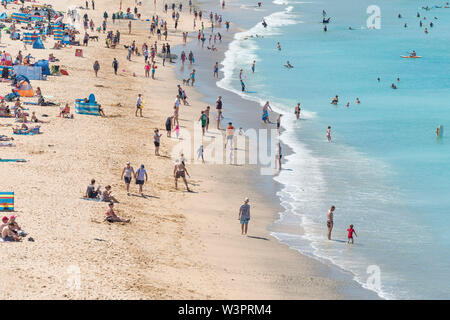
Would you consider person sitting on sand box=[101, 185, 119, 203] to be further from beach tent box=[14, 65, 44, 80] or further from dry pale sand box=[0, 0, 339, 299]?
beach tent box=[14, 65, 44, 80]

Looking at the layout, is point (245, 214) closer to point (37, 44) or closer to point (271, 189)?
point (271, 189)

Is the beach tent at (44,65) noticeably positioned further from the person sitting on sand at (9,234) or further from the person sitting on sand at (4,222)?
the person sitting on sand at (9,234)

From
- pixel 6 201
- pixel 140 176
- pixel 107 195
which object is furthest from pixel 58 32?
pixel 6 201

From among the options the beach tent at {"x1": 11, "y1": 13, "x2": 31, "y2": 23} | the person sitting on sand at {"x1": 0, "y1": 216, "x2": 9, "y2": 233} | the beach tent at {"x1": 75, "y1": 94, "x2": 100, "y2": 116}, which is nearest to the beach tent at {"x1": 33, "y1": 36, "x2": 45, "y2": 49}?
the beach tent at {"x1": 11, "y1": 13, "x2": 31, "y2": 23}

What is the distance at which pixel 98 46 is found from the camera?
57.4m

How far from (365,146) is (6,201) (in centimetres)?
1993

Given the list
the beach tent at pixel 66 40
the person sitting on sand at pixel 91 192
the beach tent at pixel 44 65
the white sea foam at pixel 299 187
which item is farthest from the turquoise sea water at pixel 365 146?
the beach tent at pixel 66 40

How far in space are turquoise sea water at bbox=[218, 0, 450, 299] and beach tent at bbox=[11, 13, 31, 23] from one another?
57.6ft

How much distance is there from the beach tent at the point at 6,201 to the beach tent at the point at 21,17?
4599 centimetres

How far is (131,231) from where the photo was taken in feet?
67.8
